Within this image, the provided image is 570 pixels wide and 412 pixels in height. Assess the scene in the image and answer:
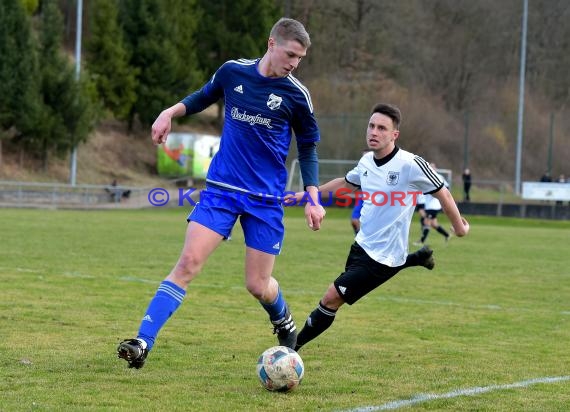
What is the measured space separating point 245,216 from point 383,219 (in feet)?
4.12

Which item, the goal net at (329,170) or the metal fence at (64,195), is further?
the goal net at (329,170)

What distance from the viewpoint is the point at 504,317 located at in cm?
1020

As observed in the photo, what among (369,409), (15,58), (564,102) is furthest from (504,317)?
(564,102)

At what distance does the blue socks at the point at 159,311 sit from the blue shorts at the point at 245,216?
1.61ft

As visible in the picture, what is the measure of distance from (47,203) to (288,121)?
33.5 metres

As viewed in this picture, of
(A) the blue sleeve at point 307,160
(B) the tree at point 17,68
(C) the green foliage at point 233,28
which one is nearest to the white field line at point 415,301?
(A) the blue sleeve at point 307,160

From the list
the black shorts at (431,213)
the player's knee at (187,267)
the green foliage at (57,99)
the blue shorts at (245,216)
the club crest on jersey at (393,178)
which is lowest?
the player's knee at (187,267)

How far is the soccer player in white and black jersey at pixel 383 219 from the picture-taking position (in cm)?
725

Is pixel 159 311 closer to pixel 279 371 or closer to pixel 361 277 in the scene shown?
pixel 279 371

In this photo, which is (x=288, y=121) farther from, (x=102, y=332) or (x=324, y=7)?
(x=324, y=7)

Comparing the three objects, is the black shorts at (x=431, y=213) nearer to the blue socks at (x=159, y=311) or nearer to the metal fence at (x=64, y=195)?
the blue socks at (x=159, y=311)

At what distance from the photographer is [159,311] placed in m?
6.19

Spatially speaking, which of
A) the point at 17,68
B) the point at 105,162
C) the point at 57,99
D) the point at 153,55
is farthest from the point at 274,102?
the point at 153,55

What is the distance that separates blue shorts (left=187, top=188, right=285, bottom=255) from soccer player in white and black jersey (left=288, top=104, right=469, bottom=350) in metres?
0.79
